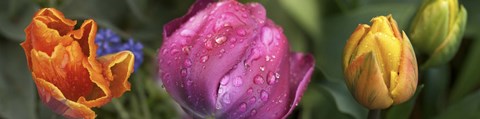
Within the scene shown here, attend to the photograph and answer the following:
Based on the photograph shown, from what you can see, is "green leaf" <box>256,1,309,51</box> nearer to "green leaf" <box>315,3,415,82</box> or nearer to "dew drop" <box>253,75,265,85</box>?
"green leaf" <box>315,3,415,82</box>

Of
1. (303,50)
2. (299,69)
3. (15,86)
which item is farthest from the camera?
(303,50)

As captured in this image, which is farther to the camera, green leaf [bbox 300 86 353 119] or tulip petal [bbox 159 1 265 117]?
green leaf [bbox 300 86 353 119]

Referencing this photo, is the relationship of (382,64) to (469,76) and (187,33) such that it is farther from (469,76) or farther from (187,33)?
(469,76)

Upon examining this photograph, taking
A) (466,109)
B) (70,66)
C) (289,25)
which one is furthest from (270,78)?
(289,25)

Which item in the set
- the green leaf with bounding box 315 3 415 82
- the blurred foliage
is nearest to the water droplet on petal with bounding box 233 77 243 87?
the blurred foliage

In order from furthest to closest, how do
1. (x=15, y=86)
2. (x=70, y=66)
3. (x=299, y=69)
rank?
(x=15, y=86) < (x=299, y=69) < (x=70, y=66)

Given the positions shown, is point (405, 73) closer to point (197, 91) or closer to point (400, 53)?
point (400, 53)
